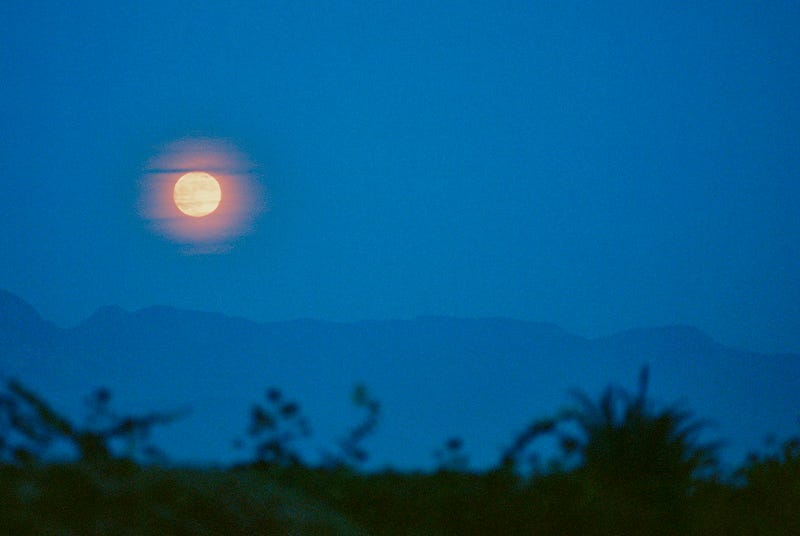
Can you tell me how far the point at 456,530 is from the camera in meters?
3.75

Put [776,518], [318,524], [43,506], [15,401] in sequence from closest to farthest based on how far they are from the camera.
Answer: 1. [43,506]
2. [318,524]
3. [15,401]
4. [776,518]

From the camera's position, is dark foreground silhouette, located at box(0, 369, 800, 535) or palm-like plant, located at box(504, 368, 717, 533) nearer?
dark foreground silhouette, located at box(0, 369, 800, 535)

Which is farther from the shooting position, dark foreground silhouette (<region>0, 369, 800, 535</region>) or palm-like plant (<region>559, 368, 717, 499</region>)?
palm-like plant (<region>559, 368, 717, 499</region>)

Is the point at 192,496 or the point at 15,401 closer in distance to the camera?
the point at 192,496

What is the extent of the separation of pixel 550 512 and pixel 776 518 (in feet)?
6.80

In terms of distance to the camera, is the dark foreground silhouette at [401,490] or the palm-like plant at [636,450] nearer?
the dark foreground silhouette at [401,490]

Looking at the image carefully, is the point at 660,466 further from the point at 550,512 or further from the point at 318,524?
the point at 318,524

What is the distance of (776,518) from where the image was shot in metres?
5.35

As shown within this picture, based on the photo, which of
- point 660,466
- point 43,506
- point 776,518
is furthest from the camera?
point 776,518

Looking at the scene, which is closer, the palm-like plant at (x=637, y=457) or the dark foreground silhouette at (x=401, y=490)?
the dark foreground silhouette at (x=401, y=490)

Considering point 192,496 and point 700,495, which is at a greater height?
point 700,495

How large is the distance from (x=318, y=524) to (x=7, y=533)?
2.74 feet

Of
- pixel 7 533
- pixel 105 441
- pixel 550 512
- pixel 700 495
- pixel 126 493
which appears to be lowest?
pixel 7 533

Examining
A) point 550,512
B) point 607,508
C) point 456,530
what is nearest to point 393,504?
point 456,530
